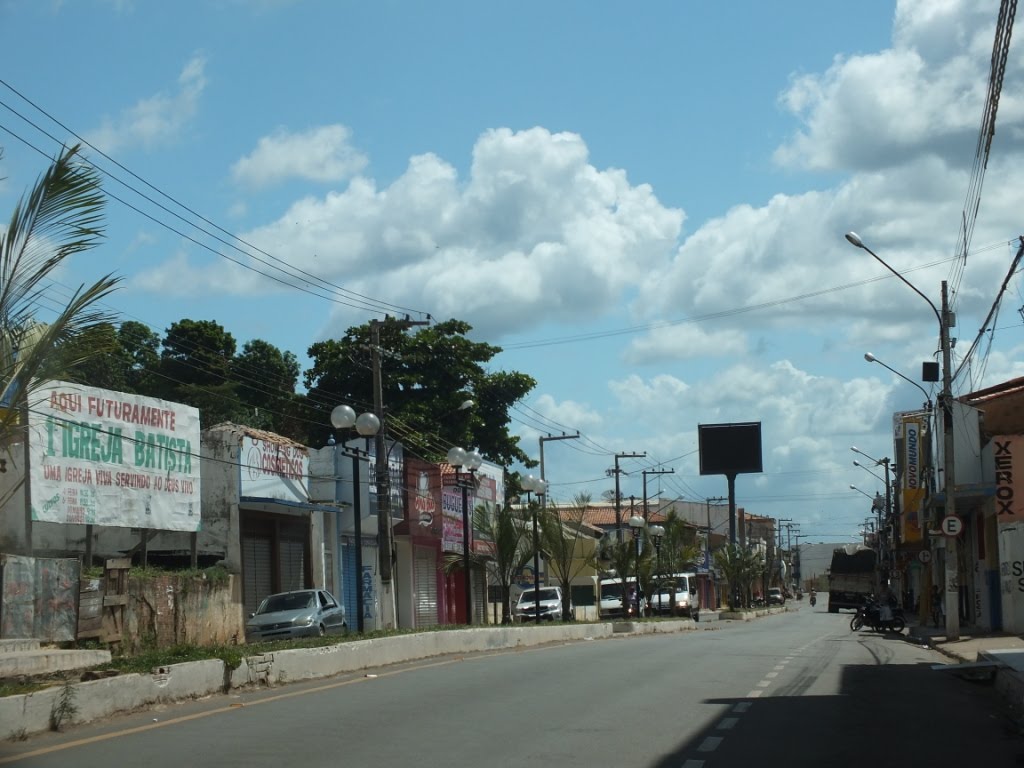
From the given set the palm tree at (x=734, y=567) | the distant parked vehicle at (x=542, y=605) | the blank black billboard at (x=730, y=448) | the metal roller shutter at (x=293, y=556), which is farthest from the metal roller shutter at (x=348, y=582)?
the blank black billboard at (x=730, y=448)

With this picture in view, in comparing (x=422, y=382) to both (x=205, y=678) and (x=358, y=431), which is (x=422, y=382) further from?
(x=205, y=678)

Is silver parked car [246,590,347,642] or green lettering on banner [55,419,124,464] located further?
silver parked car [246,590,347,642]

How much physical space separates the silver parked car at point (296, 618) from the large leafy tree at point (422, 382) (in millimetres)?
25028

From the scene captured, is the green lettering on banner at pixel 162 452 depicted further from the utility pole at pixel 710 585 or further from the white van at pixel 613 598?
the utility pole at pixel 710 585

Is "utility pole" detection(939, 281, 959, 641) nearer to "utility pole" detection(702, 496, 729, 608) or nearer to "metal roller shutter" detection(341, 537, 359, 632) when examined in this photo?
"metal roller shutter" detection(341, 537, 359, 632)

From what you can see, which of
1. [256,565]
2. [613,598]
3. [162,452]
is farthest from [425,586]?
[162,452]

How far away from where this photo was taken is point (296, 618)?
94.4 feet

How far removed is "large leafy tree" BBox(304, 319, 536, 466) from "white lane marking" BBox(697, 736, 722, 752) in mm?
44032

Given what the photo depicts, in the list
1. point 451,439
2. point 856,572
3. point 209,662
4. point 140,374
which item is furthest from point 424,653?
point 856,572

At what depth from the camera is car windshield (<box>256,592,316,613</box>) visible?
97.2 ft

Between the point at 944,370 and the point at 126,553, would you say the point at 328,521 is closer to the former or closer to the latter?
the point at 126,553

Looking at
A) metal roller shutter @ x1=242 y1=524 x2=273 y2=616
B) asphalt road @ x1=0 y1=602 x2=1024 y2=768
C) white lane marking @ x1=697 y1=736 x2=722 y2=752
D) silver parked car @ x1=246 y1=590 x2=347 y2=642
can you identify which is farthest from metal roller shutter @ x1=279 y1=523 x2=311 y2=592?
white lane marking @ x1=697 y1=736 x2=722 y2=752

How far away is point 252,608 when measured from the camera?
34094mm

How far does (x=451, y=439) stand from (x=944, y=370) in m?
29.5
